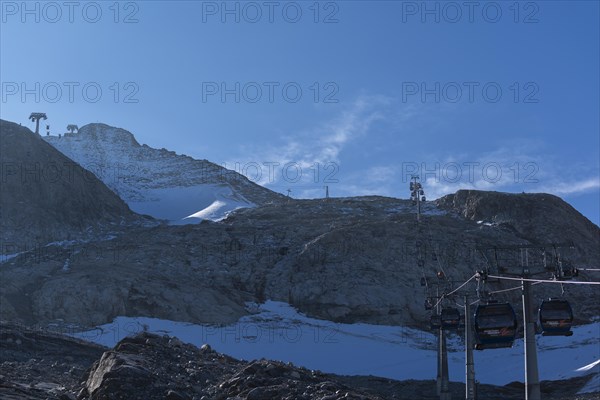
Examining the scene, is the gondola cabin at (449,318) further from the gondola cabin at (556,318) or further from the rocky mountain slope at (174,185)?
the rocky mountain slope at (174,185)

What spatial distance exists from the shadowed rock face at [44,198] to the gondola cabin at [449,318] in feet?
205

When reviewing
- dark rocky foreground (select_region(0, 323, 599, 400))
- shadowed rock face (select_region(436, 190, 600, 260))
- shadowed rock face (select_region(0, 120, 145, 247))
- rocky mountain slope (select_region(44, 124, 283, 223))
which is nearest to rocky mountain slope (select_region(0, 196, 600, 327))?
shadowed rock face (select_region(436, 190, 600, 260))

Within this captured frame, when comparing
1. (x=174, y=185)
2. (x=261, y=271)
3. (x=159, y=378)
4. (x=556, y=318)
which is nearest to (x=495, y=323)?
(x=556, y=318)

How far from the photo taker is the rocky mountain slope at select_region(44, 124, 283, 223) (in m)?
144

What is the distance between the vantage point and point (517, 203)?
10275cm

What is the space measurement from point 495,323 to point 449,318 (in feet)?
59.6

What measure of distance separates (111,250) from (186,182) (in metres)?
87.1

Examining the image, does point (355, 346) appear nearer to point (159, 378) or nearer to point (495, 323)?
point (159, 378)

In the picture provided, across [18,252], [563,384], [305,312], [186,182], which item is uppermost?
[186,182]

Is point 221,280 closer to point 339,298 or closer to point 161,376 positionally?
point 339,298

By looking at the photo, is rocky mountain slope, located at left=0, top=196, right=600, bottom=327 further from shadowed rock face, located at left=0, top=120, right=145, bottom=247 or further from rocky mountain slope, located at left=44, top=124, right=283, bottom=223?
rocky mountain slope, located at left=44, top=124, right=283, bottom=223

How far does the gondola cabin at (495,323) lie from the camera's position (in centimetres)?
2177

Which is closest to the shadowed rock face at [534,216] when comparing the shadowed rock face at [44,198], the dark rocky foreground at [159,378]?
the shadowed rock face at [44,198]

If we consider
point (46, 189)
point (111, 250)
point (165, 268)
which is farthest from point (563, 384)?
point (46, 189)
